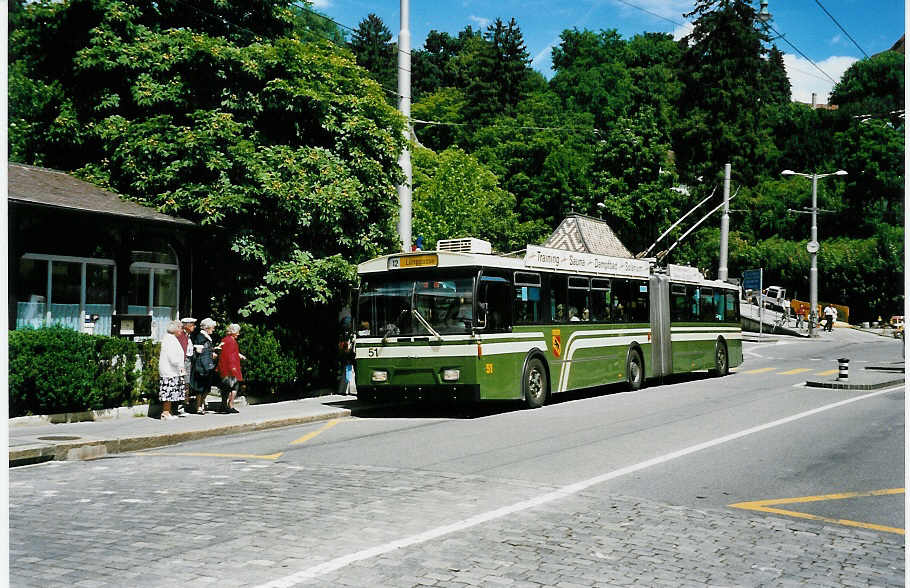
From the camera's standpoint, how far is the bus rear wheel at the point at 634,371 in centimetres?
2109

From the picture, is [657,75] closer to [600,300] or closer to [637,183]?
[637,183]

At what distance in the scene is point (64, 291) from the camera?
51.7 ft

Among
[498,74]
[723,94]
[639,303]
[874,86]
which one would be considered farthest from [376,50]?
[639,303]

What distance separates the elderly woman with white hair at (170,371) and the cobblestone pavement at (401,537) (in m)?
5.75

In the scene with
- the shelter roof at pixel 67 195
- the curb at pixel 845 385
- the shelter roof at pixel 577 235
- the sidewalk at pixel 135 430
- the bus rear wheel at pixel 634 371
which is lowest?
the sidewalk at pixel 135 430

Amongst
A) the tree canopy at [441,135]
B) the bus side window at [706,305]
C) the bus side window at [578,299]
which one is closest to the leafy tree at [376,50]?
the tree canopy at [441,135]

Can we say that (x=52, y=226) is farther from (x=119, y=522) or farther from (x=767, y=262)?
(x=767, y=262)

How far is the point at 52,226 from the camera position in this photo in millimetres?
15547

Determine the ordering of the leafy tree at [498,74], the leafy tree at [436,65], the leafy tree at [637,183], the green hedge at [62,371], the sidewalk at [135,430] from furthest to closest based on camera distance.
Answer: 1. the leafy tree at [436,65]
2. the leafy tree at [498,74]
3. the leafy tree at [637,183]
4. the green hedge at [62,371]
5. the sidewalk at [135,430]

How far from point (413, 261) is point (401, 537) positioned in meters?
9.56

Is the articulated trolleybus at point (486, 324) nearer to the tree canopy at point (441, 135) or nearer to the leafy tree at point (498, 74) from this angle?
the tree canopy at point (441, 135)

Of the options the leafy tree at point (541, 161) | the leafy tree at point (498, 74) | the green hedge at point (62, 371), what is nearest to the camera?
the green hedge at point (62, 371)

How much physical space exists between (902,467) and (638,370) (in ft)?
37.1

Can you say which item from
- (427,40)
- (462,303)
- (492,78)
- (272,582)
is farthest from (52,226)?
(427,40)
